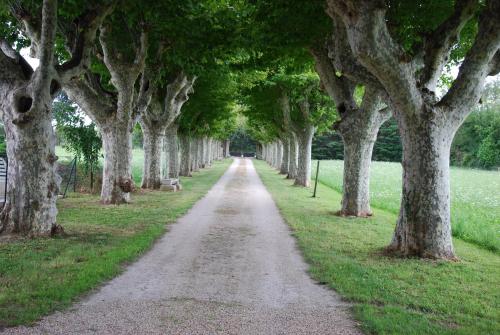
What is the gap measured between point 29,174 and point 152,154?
43.9 ft

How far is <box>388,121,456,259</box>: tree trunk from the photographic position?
28.9 ft

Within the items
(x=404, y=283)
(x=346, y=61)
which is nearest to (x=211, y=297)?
(x=404, y=283)

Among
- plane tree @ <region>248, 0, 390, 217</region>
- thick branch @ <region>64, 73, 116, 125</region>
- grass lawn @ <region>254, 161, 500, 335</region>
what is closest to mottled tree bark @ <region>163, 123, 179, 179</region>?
thick branch @ <region>64, 73, 116, 125</region>

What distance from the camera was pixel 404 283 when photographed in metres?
7.14

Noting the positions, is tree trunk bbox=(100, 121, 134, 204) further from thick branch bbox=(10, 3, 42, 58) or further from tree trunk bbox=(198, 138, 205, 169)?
tree trunk bbox=(198, 138, 205, 169)

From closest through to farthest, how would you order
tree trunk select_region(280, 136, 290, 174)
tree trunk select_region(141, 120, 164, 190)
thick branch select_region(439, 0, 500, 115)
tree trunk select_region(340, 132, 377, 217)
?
thick branch select_region(439, 0, 500, 115)
tree trunk select_region(340, 132, 377, 217)
tree trunk select_region(141, 120, 164, 190)
tree trunk select_region(280, 136, 290, 174)

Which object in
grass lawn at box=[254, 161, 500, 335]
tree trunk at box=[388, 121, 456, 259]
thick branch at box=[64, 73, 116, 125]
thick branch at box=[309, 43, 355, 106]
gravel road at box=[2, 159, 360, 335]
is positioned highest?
thick branch at box=[309, 43, 355, 106]

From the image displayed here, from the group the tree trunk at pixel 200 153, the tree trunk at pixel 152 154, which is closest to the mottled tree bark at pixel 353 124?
the tree trunk at pixel 152 154

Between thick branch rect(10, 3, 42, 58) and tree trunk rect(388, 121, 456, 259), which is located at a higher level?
thick branch rect(10, 3, 42, 58)

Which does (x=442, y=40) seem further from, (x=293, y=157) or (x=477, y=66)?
(x=293, y=157)

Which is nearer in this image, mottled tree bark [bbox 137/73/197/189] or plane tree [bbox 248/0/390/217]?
plane tree [bbox 248/0/390/217]

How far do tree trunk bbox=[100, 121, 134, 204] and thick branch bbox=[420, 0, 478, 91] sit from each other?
10.4 meters

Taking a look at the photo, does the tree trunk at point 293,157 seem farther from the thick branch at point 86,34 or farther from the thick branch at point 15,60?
the thick branch at point 15,60

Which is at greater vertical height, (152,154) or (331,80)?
(331,80)
